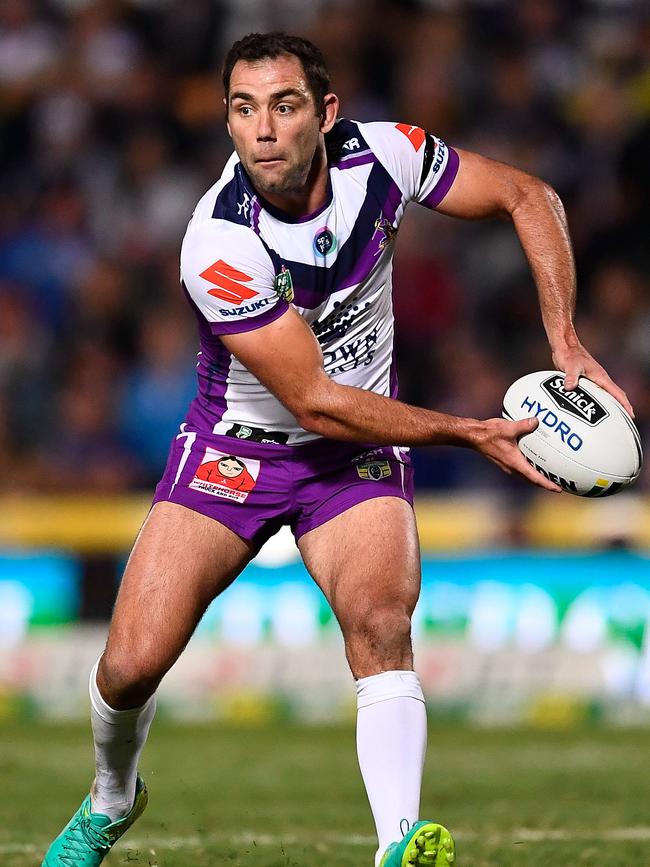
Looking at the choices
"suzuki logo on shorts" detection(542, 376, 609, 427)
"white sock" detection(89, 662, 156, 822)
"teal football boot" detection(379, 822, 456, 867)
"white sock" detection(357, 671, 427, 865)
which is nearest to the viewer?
"teal football boot" detection(379, 822, 456, 867)

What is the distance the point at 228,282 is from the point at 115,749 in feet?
5.28

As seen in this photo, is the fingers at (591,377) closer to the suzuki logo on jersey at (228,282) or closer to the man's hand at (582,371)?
the man's hand at (582,371)

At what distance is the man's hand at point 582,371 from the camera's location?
15.7ft

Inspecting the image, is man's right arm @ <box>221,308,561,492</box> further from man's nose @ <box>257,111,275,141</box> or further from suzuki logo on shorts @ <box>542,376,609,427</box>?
man's nose @ <box>257,111,275,141</box>

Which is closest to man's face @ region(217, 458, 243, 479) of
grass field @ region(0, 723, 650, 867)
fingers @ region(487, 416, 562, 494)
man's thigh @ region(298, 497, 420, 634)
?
man's thigh @ region(298, 497, 420, 634)

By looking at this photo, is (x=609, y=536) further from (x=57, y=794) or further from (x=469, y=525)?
(x=57, y=794)

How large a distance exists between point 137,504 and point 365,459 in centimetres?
553

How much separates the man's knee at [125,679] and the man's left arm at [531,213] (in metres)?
1.68

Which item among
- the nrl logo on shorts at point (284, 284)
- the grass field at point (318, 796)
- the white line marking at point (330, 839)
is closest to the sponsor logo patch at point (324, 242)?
the nrl logo on shorts at point (284, 284)

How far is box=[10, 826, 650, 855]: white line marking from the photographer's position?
5832 millimetres

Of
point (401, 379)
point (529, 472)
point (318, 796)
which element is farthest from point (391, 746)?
point (401, 379)

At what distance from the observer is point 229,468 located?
5.19 meters

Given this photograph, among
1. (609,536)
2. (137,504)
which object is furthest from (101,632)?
(609,536)

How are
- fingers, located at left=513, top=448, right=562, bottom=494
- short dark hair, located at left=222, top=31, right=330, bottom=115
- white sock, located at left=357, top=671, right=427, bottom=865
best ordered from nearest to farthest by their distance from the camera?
white sock, located at left=357, top=671, right=427, bottom=865 < fingers, located at left=513, top=448, right=562, bottom=494 < short dark hair, located at left=222, top=31, right=330, bottom=115
